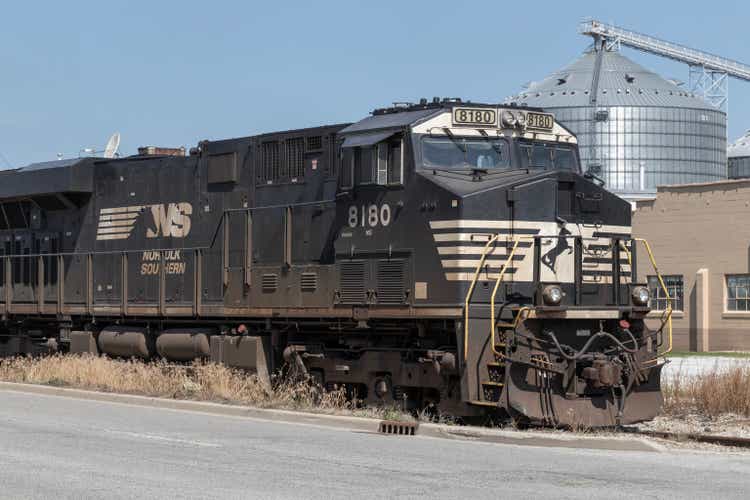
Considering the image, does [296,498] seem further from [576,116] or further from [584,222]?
[576,116]

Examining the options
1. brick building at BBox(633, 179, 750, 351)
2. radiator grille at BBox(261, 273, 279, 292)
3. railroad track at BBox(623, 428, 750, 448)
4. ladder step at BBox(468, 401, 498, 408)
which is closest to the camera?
railroad track at BBox(623, 428, 750, 448)

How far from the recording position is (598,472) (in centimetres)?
1144

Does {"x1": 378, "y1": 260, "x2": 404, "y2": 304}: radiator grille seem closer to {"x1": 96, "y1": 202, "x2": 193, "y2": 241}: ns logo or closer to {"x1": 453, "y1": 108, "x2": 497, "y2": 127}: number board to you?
{"x1": 453, "y1": 108, "x2": 497, "y2": 127}: number board

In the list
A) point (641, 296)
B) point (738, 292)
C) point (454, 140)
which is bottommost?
point (738, 292)

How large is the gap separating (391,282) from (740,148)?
9468cm

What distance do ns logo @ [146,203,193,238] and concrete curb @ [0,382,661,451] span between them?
3.53 meters

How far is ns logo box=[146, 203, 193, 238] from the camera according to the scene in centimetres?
2170

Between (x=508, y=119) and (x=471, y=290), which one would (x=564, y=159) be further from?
(x=471, y=290)

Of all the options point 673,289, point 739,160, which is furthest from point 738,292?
point 739,160

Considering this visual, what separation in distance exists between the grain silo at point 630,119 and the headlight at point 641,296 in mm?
75252

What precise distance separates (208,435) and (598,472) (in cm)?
505

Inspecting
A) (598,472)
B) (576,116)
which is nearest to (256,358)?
(598,472)

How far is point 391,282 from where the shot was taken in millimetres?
16797

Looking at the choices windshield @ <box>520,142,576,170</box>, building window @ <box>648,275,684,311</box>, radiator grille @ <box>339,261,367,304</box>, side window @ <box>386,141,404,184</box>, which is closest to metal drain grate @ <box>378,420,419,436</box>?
radiator grille @ <box>339,261,367,304</box>
